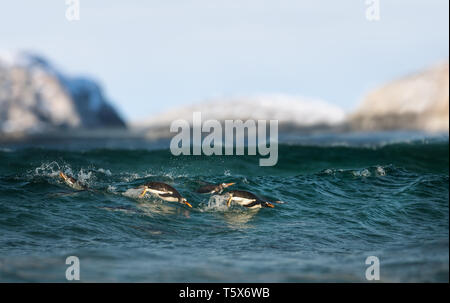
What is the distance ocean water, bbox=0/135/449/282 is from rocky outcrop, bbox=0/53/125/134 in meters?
18.6

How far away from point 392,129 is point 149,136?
13568 mm

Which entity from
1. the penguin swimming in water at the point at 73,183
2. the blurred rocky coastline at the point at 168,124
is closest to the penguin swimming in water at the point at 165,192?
the penguin swimming in water at the point at 73,183

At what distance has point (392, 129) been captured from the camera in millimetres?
34250

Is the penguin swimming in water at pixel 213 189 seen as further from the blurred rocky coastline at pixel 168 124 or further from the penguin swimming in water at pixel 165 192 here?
the blurred rocky coastline at pixel 168 124

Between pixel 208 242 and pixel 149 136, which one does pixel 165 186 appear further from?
pixel 149 136

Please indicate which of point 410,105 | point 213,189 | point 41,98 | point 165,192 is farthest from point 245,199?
point 41,98

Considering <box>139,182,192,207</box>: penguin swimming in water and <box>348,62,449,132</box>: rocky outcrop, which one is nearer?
<box>139,182,192,207</box>: penguin swimming in water

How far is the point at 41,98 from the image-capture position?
3938 centimetres

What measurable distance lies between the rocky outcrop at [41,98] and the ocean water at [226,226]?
1860cm

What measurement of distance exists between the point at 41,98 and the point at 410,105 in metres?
22.6

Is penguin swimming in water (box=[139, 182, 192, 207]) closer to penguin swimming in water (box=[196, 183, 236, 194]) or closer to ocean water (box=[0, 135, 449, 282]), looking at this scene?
ocean water (box=[0, 135, 449, 282])

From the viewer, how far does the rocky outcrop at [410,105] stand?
34.7 metres

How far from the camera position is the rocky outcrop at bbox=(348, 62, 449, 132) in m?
34.7

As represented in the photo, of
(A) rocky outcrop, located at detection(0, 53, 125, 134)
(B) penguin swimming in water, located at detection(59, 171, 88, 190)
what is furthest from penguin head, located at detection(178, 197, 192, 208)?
(A) rocky outcrop, located at detection(0, 53, 125, 134)
